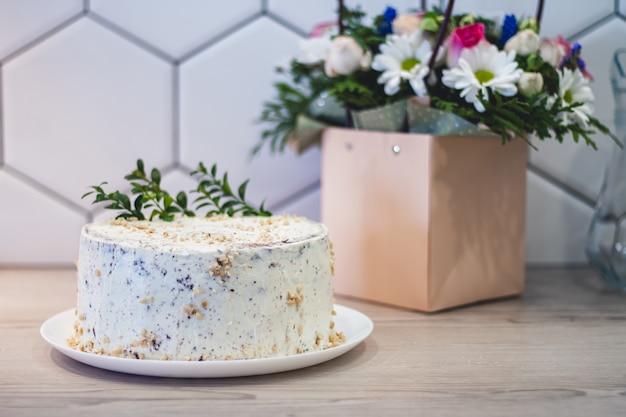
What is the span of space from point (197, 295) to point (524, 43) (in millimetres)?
501

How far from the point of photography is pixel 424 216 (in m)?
0.97

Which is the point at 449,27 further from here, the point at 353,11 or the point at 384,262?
the point at 384,262

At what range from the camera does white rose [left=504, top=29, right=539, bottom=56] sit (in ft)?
3.14

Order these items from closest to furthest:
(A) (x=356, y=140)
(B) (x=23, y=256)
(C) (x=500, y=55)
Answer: (C) (x=500, y=55) < (A) (x=356, y=140) < (B) (x=23, y=256)

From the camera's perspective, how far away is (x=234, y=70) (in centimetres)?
122

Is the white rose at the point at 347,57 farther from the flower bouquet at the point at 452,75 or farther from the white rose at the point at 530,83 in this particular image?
the white rose at the point at 530,83

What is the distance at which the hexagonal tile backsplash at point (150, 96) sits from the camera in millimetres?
1184

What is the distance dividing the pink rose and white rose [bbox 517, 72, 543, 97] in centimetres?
7

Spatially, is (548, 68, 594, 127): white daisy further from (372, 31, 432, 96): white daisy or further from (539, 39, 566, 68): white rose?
(372, 31, 432, 96): white daisy

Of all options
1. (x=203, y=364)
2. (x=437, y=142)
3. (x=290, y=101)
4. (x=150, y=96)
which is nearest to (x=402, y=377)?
(x=203, y=364)

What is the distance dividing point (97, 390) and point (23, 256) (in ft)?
1.88

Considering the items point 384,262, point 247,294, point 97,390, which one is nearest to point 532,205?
point 384,262

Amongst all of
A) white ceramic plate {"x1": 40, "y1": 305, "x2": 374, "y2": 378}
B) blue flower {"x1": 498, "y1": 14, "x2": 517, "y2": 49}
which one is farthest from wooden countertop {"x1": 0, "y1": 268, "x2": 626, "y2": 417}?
blue flower {"x1": 498, "y1": 14, "x2": 517, "y2": 49}

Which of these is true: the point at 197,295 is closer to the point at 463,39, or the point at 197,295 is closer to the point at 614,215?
the point at 463,39
